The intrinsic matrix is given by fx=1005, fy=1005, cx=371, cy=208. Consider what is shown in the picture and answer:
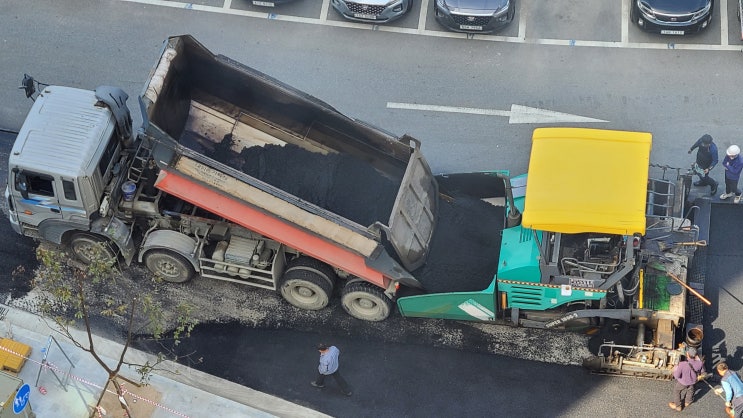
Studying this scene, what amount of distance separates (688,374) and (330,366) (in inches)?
212

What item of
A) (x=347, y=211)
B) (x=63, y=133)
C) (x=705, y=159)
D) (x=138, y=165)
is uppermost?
(x=63, y=133)

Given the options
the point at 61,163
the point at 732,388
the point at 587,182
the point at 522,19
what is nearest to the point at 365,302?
the point at 587,182

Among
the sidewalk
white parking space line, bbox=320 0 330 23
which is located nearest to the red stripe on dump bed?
the sidewalk

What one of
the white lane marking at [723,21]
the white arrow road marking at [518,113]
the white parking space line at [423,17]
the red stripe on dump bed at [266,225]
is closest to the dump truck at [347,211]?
the red stripe on dump bed at [266,225]

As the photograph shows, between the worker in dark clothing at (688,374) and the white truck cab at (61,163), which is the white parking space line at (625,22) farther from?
the white truck cab at (61,163)

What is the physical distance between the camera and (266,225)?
1609 cm

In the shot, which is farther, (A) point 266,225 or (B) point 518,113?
(B) point 518,113

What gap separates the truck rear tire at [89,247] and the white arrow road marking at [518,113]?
6.44 meters

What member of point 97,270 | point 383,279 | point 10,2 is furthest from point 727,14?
point 10,2

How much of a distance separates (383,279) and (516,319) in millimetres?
2343

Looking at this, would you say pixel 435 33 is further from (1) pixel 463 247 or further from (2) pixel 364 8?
(1) pixel 463 247

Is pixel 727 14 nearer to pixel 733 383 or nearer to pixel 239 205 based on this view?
pixel 733 383

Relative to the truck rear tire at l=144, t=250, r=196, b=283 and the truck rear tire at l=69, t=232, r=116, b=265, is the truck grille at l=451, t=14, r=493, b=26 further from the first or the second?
the truck rear tire at l=69, t=232, r=116, b=265

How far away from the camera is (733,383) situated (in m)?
15.0
